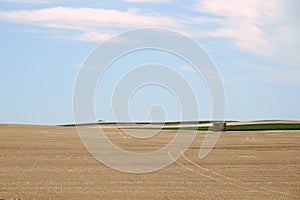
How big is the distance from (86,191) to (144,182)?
3.08 m

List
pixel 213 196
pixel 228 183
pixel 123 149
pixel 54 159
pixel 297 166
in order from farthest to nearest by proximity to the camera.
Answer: pixel 123 149, pixel 54 159, pixel 297 166, pixel 228 183, pixel 213 196

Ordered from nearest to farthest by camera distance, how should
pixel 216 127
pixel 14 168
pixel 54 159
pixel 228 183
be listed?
pixel 228 183, pixel 14 168, pixel 54 159, pixel 216 127

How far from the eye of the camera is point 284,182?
22.0 m

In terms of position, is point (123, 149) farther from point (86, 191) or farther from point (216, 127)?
point (216, 127)

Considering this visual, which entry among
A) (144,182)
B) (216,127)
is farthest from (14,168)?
(216,127)

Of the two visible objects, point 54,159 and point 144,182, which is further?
point 54,159

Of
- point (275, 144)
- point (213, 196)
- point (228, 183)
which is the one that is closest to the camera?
point (213, 196)

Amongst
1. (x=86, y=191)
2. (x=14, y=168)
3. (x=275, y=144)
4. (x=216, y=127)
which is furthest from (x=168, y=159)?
(x=216, y=127)

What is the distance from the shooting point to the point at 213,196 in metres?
18.6

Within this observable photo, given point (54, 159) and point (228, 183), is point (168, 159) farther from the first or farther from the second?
point (228, 183)

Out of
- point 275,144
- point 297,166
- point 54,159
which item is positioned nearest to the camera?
point 297,166

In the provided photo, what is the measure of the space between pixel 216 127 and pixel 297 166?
38.2 metres

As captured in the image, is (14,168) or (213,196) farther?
(14,168)

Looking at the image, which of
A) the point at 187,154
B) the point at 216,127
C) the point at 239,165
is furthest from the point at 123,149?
the point at 216,127
